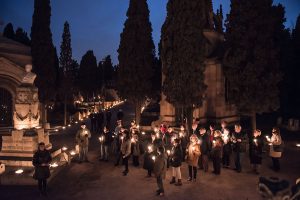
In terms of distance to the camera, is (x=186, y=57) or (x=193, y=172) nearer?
(x=193, y=172)

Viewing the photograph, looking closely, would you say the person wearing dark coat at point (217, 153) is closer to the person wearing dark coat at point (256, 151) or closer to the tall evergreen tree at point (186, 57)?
the person wearing dark coat at point (256, 151)

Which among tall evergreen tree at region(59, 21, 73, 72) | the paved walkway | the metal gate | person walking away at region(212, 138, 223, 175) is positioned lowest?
the paved walkway

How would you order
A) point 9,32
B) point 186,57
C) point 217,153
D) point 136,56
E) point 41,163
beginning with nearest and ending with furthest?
point 41,163
point 217,153
point 186,57
point 136,56
point 9,32

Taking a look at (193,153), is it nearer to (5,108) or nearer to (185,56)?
(185,56)

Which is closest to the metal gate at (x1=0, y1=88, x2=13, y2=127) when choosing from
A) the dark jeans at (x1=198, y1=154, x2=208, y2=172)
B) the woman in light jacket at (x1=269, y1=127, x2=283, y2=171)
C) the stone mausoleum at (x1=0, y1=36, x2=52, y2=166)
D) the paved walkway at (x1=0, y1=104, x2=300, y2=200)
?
the stone mausoleum at (x1=0, y1=36, x2=52, y2=166)

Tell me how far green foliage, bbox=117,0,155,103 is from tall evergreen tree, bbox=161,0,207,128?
5859mm

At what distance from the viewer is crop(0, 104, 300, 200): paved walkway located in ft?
35.3

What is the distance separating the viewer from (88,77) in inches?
2501

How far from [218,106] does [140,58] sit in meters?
7.47

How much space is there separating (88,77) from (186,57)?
45.4 meters

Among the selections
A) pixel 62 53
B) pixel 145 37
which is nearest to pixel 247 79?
pixel 145 37

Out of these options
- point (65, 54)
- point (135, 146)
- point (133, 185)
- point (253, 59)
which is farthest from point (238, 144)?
point (65, 54)

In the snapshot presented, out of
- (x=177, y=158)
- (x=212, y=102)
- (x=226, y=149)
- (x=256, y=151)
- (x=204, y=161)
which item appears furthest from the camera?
(x=212, y=102)

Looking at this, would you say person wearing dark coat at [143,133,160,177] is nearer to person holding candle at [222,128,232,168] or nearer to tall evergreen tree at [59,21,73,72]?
person holding candle at [222,128,232,168]
